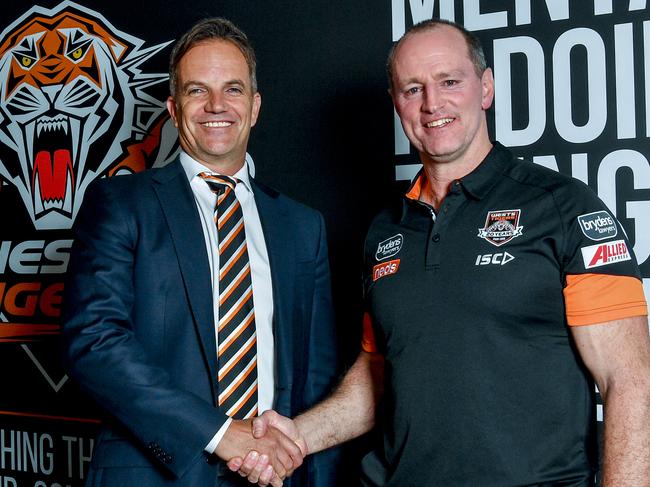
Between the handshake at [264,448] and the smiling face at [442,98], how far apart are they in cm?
77

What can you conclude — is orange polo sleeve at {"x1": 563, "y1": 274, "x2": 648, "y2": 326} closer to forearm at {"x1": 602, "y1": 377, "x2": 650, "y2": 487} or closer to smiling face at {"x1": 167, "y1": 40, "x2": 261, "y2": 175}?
forearm at {"x1": 602, "y1": 377, "x2": 650, "y2": 487}

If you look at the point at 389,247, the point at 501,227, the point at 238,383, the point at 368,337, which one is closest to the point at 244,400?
the point at 238,383

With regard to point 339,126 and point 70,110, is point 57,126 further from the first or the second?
point 339,126

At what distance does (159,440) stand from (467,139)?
1.02 metres

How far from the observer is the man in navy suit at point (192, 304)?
1800 mm

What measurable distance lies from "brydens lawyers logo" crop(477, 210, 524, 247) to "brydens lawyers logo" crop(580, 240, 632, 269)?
15 centimetres

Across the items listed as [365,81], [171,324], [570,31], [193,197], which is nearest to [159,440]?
[171,324]

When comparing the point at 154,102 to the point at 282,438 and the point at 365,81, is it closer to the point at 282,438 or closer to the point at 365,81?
the point at 365,81

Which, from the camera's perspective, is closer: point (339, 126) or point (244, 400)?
point (244, 400)

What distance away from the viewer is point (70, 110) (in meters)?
3.22

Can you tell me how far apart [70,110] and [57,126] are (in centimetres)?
9

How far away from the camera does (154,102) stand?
Answer: 3029 mm

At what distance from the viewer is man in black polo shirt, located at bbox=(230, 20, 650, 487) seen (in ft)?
5.27

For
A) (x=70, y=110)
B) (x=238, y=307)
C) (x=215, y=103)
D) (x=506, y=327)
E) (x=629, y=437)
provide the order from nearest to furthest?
(x=629, y=437), (x=506, y=327), (x=238, y=307), (x=215, y=103), (x=70, y=110)
